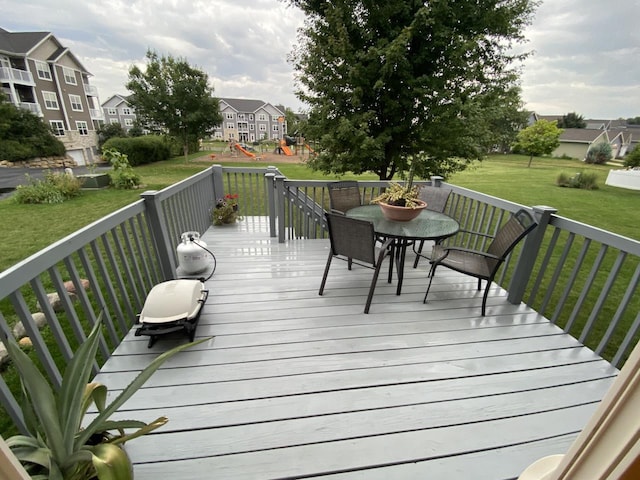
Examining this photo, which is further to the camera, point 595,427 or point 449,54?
point 449,54

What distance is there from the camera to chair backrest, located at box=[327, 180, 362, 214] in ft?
11.8

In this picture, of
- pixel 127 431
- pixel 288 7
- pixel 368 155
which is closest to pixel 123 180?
pixel 288 7

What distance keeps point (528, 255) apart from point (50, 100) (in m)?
30.5

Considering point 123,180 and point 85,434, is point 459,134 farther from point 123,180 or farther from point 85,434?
point 123,180

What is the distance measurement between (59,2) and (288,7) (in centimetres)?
474

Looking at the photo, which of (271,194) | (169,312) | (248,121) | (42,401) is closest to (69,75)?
(248,121)

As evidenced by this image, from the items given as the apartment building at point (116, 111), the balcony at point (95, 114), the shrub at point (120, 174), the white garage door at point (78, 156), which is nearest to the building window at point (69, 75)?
the balcony at point (95, 114)

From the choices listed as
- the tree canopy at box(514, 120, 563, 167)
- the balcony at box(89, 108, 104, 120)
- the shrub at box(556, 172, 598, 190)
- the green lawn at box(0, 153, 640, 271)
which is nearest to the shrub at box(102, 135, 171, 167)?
the green lawn at box(0, 153, 640, 271)

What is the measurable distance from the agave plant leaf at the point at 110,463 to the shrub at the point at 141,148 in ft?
62.6

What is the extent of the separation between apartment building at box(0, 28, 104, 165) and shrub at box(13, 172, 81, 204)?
48.8ft

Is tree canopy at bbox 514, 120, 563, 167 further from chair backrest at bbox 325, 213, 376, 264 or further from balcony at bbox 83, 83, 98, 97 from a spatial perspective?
balcony at bbox 83, 83, 98, 97

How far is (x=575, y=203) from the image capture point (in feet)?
33.2

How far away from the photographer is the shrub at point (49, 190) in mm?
8273

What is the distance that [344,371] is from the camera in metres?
1.89
